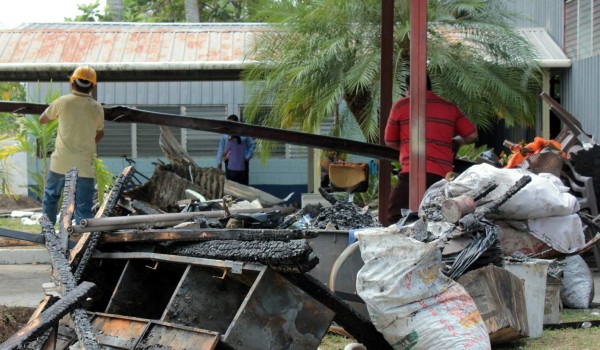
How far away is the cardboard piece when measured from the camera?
5.97m

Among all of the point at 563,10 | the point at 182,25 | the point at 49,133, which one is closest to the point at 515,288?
the point at 49,133

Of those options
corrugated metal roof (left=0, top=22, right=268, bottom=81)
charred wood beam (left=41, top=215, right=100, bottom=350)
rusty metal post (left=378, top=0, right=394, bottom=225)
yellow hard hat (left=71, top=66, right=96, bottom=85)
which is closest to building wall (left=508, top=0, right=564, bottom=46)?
corrugated metal roof (left=0, top=22, right=268, bottom=81)

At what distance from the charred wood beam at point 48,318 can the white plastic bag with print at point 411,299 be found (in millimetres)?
1599

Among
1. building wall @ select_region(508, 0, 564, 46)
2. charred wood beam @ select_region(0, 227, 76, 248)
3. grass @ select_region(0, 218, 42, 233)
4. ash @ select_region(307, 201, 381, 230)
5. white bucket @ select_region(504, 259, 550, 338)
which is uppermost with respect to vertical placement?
building wall @ select_region(508, 0, 564, 46)

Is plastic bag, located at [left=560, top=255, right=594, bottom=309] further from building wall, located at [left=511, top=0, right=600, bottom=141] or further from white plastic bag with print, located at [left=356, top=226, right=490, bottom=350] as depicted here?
building wall, located at [left=511, top=0, right=600, bottom=141]

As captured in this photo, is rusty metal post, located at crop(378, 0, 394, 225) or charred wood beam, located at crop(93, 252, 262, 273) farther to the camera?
rusty metal post, located at crop(378, 0, 394, 225)

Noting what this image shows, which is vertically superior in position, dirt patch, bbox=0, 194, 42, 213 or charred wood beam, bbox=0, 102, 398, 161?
charred wood beam, bbox=0, 102, 398, 161

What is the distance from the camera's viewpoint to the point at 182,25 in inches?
747

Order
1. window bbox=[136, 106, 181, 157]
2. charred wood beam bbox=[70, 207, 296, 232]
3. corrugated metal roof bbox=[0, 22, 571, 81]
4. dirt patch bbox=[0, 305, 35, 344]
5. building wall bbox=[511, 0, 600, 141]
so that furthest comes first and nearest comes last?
window bbox=[136, 106, 181, 157] → corrugated metal roof bbox=[0, 22, 571, 81] → building wall bbox=[511, 0, 600, 141] → dirt patch bbox=[0, 305, 35, 344] → charred wood beam bbox=[70, 207, 296, 232]

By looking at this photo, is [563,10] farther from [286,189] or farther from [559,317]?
[559,317]

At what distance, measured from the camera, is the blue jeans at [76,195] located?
31.5 feet

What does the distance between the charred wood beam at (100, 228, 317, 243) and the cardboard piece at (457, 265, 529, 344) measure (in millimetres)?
1344

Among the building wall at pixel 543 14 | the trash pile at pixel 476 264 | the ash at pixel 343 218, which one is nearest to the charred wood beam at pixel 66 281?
the trash pile at pixel 476 264

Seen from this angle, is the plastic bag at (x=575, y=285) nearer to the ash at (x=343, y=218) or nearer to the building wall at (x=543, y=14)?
the ash at (x=343, y=218)
